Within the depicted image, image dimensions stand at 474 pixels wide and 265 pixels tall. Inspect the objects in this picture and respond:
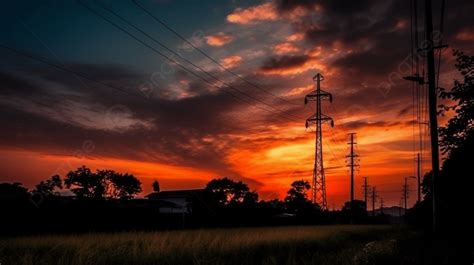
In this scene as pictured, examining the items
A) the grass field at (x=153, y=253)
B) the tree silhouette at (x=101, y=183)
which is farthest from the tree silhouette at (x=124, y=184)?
the grass field at (x=153, y=253)

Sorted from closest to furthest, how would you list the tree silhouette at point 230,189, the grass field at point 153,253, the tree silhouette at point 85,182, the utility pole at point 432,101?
the grass field at point 153,253, the utility pole at point 432,101, the tree silhouette at point 85,182, the tree silhouette at point 230,189

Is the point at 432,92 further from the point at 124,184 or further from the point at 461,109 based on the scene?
the point at 124,184

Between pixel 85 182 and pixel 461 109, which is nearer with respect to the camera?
pixel 461 109

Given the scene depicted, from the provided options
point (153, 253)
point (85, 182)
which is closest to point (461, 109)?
point (153, 253)

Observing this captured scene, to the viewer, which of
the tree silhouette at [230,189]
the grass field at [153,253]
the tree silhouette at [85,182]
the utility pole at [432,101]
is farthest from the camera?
the tree silhouette at [230,189]

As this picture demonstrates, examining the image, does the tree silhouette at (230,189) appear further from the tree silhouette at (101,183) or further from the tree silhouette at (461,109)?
the tree silhouette at (461,109)

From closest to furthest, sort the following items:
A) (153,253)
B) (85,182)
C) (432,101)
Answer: (153,253) → (432,101) → (85,182)

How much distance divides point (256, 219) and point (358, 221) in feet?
117

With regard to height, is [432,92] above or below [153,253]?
above

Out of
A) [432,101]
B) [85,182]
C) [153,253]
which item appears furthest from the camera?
[85,182]

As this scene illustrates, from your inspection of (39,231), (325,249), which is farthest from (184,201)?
(325,249)

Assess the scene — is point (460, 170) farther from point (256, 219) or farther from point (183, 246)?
point (256, 219)

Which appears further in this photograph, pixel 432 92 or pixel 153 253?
pixel 432 92

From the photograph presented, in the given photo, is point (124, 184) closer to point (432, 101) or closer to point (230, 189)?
point (230, 189)
